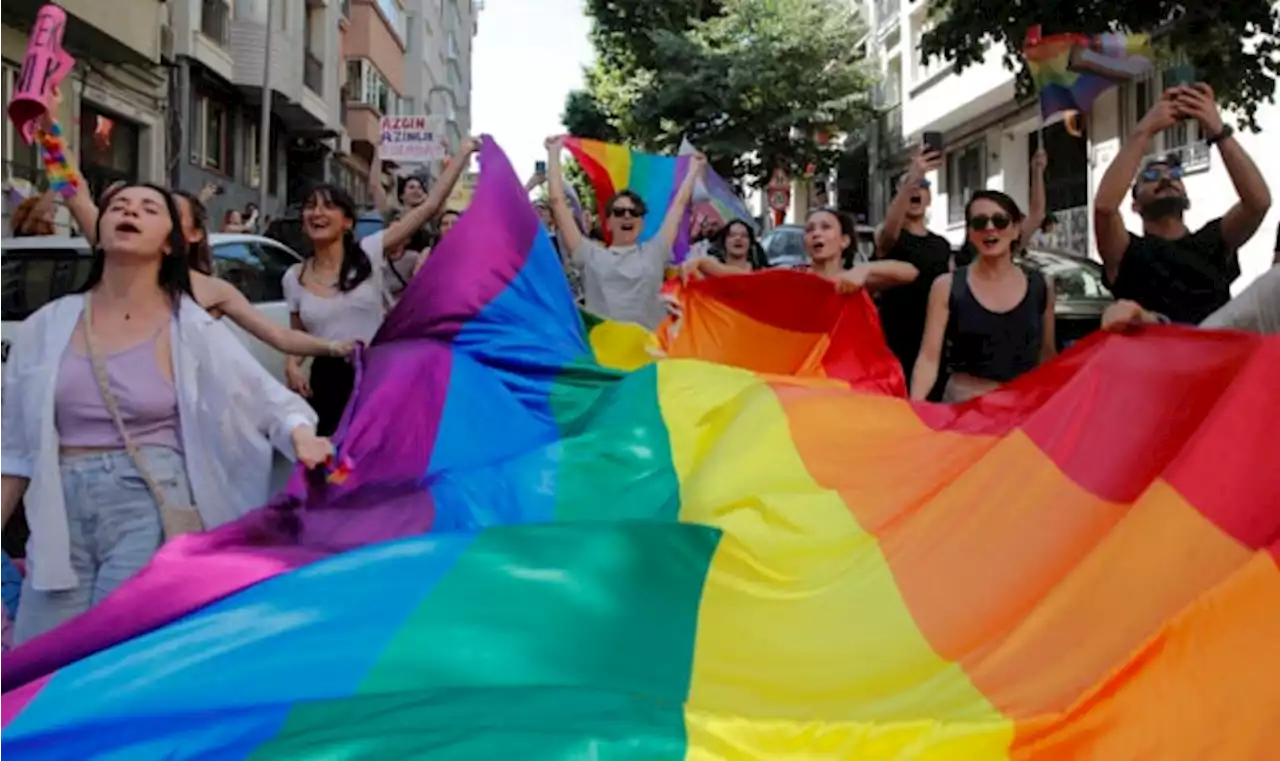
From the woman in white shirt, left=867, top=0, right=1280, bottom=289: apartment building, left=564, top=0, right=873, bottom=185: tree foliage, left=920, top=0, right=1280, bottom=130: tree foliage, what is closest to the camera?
the woman in white shirt

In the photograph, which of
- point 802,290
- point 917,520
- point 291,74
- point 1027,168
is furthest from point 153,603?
point 1027,168

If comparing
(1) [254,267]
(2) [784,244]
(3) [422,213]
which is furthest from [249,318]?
(2) [784,244]

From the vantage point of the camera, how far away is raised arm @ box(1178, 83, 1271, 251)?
15.8ft

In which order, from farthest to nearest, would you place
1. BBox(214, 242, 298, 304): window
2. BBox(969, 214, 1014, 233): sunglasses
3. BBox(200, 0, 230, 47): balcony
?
BBox(200, 0, 230, 47): balcony < BBox(214, 242, 298, 304): window < BBox(969, 214, 1014, 233): sunglasses

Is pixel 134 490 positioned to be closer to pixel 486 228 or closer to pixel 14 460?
pixel 14 460

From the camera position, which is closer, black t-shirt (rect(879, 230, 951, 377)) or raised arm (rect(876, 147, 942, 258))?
raised arm (rect(876, 147, 942, 258))

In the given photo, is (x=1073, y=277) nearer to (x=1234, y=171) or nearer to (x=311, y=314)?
(x=1234, y=171)

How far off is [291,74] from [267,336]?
23997mm

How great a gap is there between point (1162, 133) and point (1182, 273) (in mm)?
14967

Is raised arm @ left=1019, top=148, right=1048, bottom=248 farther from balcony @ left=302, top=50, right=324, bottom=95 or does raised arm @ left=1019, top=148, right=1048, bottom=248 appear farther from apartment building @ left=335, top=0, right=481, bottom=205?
balcony @ left=302, top=50, right=324, bottom=95

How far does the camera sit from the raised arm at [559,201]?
703 centimetres

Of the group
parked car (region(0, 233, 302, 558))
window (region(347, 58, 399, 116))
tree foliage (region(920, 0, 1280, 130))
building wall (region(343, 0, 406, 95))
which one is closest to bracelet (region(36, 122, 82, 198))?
parked car (region(0, 233, 302, 558))

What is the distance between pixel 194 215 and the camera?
15.1 feet

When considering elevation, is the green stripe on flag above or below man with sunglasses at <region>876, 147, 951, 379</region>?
below
